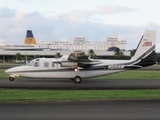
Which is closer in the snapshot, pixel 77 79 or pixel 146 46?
pixel 77 79

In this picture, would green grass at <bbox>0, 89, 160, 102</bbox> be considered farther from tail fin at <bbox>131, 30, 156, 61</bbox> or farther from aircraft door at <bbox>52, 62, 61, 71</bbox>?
tail fin at <bbox>131, 30, 156, 61</bbox>

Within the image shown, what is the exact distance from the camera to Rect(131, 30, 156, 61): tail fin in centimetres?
2667

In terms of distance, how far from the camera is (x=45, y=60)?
25.8 metres

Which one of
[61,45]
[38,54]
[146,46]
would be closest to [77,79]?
[146,46]

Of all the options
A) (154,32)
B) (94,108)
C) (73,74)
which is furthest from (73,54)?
(94,108)

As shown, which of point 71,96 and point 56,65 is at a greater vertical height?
point 56,65

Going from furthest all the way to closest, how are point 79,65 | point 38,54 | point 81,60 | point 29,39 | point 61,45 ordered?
point 29,39 < point 61,45 < point 38,54 < point 79,65 < point 81,60

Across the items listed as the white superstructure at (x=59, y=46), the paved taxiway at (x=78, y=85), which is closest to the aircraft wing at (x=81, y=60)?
the paved taxiway at (x=78, y=85)

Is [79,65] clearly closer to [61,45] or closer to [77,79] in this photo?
[77,79]

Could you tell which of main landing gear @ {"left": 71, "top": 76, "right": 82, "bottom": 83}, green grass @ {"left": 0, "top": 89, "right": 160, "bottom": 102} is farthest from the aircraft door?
green grass @ {"left": 0, "top": 89, "right": 160, "bottom": 102}

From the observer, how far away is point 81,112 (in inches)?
390

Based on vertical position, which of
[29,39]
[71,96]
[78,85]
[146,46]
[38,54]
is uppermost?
[29,39]

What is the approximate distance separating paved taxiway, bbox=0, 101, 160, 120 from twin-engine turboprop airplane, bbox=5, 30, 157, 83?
1348 centimetres

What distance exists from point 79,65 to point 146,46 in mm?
6746
